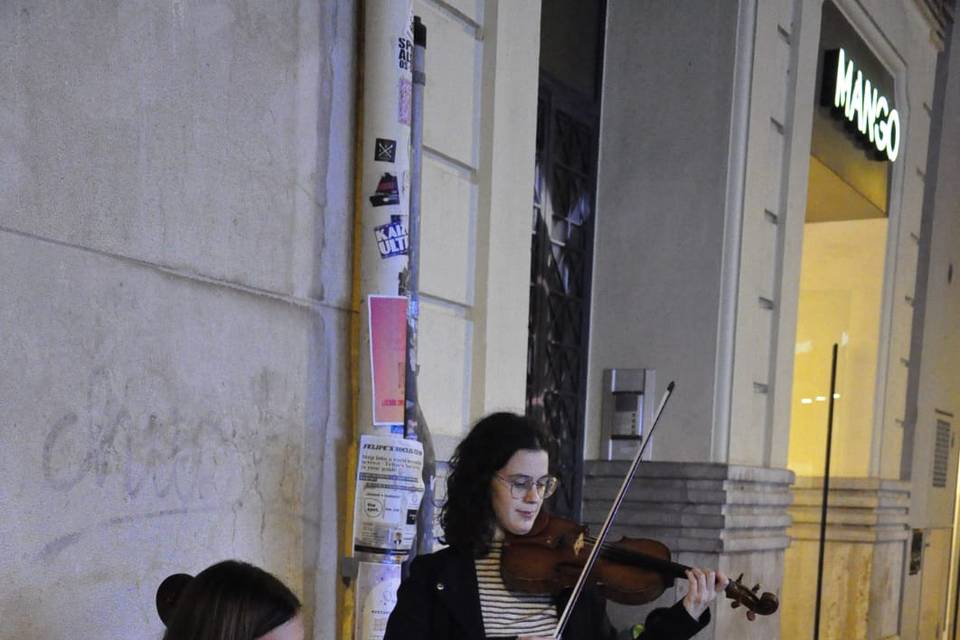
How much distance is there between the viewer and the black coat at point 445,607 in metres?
2.96

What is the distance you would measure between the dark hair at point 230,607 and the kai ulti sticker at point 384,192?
1981mm

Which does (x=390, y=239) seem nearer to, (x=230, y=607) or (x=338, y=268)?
(x=338, y=268)

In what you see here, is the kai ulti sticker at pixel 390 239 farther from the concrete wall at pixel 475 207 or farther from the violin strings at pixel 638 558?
the violin strings at pixel 638 558

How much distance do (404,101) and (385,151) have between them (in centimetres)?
17

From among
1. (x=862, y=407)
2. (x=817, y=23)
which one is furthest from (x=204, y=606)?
(x=862, y=407)

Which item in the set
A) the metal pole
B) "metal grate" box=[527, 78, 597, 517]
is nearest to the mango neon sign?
"metal grate" box=[527, 78, 597, 517]

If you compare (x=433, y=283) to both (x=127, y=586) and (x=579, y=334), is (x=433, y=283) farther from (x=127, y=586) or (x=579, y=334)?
(x=579, y=334)

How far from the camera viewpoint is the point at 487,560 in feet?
10.00

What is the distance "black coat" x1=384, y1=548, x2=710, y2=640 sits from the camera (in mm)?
2961

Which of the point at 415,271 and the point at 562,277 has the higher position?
the point at 562,277

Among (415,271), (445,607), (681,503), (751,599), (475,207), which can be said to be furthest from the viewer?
(681,503)

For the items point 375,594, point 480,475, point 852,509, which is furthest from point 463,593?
point 852,509

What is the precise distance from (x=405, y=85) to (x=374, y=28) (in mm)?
203

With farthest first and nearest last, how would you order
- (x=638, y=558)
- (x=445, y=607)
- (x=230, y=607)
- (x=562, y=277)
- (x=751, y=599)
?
(x=562, y=277) → (x=751, y=599) → (x=638, y=558) → (x=445, y=607) → (x=230, y=607)
